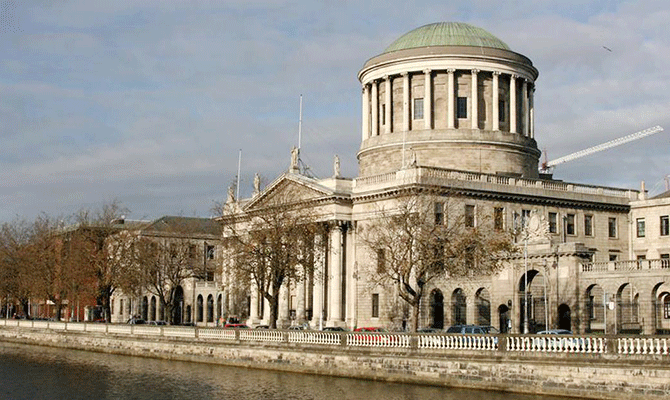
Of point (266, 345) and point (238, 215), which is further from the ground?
point (238, 215)

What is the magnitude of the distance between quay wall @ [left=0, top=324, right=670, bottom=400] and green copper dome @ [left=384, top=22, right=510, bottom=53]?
46.9 meters

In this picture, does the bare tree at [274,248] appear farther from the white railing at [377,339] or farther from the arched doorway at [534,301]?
the white railing at [377,339]

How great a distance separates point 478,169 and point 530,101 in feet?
39.4

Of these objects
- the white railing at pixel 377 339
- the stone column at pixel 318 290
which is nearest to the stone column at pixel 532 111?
the stone column at pixel 318 290

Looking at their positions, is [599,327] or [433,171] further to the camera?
[433,171]

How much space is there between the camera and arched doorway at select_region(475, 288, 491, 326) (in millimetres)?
77250

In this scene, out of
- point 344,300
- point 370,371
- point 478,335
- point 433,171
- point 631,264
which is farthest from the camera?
point 344,300

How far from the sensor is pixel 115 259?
91.5 m

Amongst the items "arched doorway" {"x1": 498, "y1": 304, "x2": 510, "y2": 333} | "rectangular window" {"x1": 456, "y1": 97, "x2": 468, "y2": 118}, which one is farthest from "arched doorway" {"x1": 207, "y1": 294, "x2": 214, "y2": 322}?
"arched doorway" {"x1": 498, "y1": 304, "x2": 510, "y2": 333}

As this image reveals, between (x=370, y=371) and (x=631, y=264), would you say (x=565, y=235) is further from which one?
(x=370, y=371)

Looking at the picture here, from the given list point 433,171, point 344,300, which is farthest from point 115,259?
point 433,171

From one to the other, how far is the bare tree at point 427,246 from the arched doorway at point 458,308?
9.62 ft

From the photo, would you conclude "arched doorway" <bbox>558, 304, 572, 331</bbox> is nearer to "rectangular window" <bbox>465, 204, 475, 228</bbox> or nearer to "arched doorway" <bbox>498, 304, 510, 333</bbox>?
"arched doorway" <bbox>498, 304, 510, 333</bbox>

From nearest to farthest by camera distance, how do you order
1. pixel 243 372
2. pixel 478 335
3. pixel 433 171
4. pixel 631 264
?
pixel 478 335, pixel 243 372, pixel 631 264, pixel 433 171
